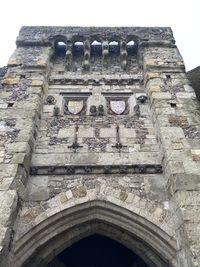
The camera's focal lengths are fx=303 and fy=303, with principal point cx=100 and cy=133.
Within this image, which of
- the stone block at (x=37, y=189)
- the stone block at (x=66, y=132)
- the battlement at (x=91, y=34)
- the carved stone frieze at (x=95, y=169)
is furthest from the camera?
the battlement at (x=91, y=34)

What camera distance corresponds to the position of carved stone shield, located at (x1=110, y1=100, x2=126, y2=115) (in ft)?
22.2

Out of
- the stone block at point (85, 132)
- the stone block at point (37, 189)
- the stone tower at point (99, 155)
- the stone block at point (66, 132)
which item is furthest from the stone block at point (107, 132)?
the stone block at point (37, 189)

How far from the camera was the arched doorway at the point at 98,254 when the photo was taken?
20.8 ft

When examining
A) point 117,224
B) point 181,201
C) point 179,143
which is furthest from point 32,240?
point 179,143

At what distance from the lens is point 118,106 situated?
6895 millimetres

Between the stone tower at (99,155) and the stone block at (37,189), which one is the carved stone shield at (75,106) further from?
the stone block at (37,189)

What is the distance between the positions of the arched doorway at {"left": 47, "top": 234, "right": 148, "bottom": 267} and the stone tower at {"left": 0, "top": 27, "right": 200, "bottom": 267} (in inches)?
12.2

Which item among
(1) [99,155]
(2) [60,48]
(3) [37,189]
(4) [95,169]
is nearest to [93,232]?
(4) [95,169]

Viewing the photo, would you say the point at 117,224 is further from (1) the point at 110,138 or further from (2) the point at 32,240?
(1) the point at 110,138

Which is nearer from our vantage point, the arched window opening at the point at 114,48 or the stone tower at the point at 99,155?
the stone tower at the point at 99,155

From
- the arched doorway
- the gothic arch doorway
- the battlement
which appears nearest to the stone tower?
the gothic arch doorway

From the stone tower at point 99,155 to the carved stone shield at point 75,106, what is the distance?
0.08 feet

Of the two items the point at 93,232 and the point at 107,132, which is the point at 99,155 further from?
the point at 93,232

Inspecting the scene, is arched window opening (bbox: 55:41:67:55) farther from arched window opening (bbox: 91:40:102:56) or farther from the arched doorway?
the arched doorway
